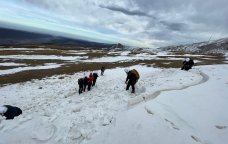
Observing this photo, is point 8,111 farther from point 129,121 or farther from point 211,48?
point 211,48

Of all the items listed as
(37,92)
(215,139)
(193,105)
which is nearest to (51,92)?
(37,92)

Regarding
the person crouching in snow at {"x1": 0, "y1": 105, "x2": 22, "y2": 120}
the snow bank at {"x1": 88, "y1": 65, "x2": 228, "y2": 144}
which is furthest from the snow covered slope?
the person crouching in snow at {"x1": 0, "y1": 105, "x2": 22, "y2": 120}

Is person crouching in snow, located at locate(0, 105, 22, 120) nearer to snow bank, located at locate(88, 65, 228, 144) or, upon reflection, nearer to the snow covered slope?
the snow covered slope

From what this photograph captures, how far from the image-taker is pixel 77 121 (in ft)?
34.1

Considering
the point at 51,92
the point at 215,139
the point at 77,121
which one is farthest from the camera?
the point at 51,92

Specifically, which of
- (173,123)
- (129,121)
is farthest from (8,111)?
(173,123)

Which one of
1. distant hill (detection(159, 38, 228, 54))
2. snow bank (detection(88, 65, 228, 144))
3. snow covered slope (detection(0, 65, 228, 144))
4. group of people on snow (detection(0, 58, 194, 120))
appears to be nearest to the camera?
snow bank (detection(88, 65, 228, 144))

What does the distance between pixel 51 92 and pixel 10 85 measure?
6.85 m

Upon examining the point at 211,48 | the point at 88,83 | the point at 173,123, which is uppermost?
the point at 211,48

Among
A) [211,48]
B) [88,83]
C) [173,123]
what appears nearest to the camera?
[173,123]

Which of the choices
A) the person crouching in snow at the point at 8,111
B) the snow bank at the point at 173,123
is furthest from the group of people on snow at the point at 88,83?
Answer: the snow bank at the point at 173,123

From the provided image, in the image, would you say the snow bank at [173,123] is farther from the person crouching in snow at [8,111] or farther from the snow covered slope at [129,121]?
the person crouching in snow at [8,111]

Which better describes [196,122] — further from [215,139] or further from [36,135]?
[36,135]

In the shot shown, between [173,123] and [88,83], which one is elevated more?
[173,123]
